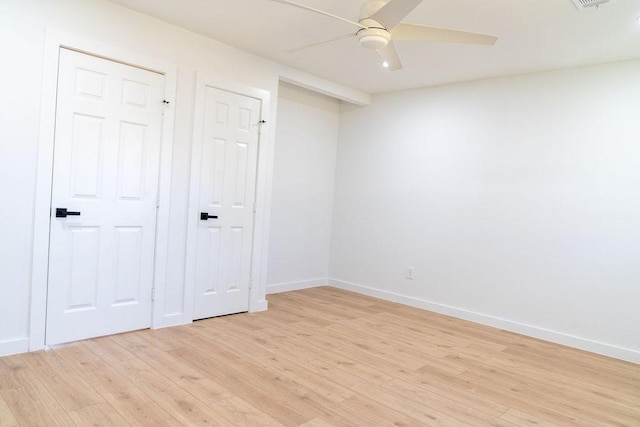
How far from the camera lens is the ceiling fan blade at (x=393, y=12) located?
2104 millimetres

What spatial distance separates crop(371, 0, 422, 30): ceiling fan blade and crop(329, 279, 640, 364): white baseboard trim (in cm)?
330

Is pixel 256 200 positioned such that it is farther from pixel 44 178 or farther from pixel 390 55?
pixel 390 55

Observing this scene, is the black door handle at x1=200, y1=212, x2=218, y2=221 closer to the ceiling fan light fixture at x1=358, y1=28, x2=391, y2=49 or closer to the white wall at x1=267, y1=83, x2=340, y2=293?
the white wall at x1=267, y1=83, x2=340, y2=293

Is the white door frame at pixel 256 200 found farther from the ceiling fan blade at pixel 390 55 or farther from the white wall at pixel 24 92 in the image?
the ceiling fan blade at pixel 390 55

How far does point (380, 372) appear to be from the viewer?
9.91 ft

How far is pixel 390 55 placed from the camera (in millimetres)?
2838

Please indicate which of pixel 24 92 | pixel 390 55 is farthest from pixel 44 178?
pixel 390 55

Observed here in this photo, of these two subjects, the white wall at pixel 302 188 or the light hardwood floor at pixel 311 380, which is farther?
the white wall at pixel 302 188

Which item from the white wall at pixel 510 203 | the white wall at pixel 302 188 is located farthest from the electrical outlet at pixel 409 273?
the white wall at pixel 302 188

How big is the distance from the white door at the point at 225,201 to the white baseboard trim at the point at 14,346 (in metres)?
1.34

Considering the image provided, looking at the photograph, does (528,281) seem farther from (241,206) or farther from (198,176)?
(198,176)

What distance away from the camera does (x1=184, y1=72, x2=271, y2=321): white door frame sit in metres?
3.82

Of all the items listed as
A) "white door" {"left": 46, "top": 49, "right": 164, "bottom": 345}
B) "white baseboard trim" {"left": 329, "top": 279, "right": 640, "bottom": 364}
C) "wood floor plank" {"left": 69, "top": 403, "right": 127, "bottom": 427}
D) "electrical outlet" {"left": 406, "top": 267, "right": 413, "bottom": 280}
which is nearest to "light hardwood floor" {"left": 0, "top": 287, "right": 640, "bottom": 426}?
"wood floor plank" {"left": 69, "top": 403, "right": 127, "bottom": 427}

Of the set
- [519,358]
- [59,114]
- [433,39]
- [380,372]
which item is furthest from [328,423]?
[59,114]
